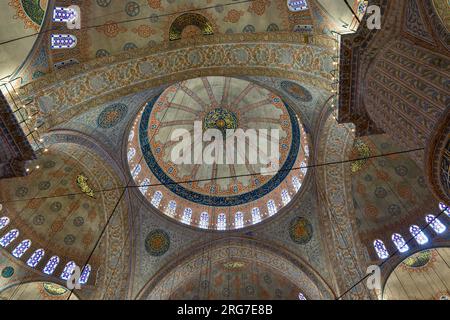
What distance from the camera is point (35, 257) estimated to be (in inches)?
448

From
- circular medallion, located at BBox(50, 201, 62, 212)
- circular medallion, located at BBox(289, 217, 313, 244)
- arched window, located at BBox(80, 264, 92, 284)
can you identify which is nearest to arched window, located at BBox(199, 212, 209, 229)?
circular medallion, located at BBox(289, 217, 313, 244)

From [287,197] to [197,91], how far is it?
21.7 ft

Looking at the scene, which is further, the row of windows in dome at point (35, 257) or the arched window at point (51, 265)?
the arched window at point (51, 265)

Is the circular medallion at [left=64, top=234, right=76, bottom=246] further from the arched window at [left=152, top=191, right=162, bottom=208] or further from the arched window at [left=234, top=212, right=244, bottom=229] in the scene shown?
the arched window at [left=234, top=212, right=244, bottom=229]

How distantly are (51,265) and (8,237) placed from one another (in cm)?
182

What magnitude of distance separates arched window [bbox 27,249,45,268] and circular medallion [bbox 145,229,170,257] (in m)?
3.87

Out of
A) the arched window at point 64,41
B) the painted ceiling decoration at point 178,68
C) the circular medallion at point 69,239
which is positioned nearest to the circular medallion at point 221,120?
the painted ceiling decoration at point 178,68

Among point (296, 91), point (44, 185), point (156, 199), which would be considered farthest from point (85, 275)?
point (296, 91)

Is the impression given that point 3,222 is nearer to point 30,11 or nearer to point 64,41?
point 64,41

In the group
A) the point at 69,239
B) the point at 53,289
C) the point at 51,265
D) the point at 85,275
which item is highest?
the point at 69,239

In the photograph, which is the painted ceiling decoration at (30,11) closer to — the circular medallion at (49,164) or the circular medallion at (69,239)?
the circular medallion at (49,164)

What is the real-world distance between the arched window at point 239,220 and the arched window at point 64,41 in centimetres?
956

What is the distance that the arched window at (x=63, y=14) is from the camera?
764 cm
